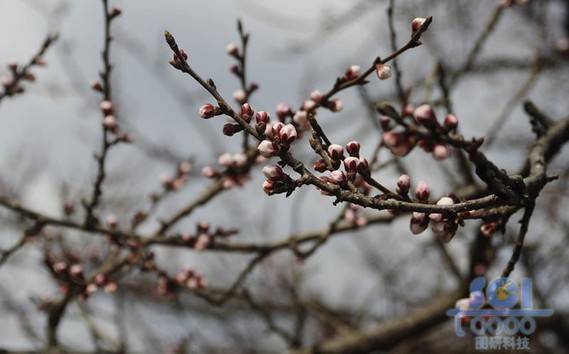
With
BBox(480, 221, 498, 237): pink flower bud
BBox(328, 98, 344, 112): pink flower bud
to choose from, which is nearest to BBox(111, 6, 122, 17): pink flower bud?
BBox(328, 98, 344, 112): pink flower bud

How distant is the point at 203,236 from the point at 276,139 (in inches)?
63.8

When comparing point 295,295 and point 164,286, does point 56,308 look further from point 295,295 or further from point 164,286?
point 295,295

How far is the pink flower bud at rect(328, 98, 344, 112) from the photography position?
2.01 metres

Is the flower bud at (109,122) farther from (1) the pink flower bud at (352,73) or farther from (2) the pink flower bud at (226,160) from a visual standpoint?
(1) the pink flower bud at (352,73)

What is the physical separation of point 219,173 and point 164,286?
0.73 metres

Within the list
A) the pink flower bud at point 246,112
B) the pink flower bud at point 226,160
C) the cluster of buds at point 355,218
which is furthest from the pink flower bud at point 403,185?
the cluster of buds at point 355,218

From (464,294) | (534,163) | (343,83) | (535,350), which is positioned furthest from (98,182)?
(535,350)

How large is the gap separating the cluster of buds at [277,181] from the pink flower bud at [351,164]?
13 centimetres

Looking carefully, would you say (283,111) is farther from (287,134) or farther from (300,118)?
(287,134)

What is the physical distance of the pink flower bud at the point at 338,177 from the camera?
114 cm

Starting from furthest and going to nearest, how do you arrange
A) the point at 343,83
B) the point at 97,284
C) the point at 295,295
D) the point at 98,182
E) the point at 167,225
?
1. the point at 295,295
2. the point at 167,225
3. the point at 97,284
4. the point at 98,182
5. the point at 343,83

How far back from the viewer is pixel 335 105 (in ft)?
6.59

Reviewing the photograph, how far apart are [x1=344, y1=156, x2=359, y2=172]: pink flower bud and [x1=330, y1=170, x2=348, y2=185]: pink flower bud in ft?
0.09

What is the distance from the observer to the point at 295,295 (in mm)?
3877
